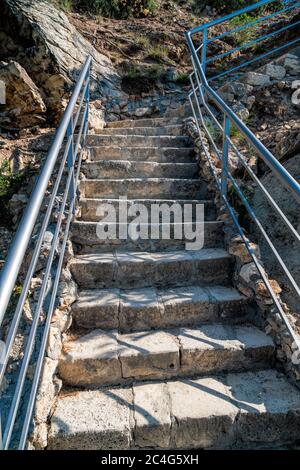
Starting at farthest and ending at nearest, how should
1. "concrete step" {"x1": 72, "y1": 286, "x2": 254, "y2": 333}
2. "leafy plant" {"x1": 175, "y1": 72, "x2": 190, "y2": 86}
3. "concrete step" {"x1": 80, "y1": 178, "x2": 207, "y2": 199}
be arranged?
1. "leafy plant" {"x1": 175, "y1": 72, "x2": 190, "y2": 86}
2. "concrete step" {"x1": 80, "y1": 178, "x2": 207, "y2": 199}
3. "concrete step" {"x1": 72, "y1": 286, "x2": 254, "y2": 333}

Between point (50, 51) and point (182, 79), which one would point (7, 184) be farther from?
point (182, 79)

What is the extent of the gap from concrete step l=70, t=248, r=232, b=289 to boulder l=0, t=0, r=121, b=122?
3.34 m

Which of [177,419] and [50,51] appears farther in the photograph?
[50,51]

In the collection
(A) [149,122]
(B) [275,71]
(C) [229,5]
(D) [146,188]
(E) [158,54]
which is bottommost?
(D) [146,188]

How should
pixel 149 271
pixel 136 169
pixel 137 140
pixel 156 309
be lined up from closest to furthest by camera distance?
1. pixel 156 309
2. pixel 149 271
3. pixel 136 169
4. pixel 137 140

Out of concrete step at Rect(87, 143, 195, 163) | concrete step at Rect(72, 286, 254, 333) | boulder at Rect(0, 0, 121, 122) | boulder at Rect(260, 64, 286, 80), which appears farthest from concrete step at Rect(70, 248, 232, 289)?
boulder at Rect(260, 64, 286, 80)

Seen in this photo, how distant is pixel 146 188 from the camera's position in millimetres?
3238

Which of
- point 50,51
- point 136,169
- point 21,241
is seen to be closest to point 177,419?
point 21,241

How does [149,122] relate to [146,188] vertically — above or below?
above

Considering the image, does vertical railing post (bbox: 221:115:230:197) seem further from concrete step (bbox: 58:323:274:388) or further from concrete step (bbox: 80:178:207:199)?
concrete step (bbox: 58:323:274:388)

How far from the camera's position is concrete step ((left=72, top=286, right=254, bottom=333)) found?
7.22 feet

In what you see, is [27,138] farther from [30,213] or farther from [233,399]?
[233,399]

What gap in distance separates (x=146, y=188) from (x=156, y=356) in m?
1.72

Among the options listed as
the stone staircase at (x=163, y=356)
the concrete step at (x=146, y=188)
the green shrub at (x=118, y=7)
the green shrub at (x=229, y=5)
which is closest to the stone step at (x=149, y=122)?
the concrete step at (x=146, y=188)
